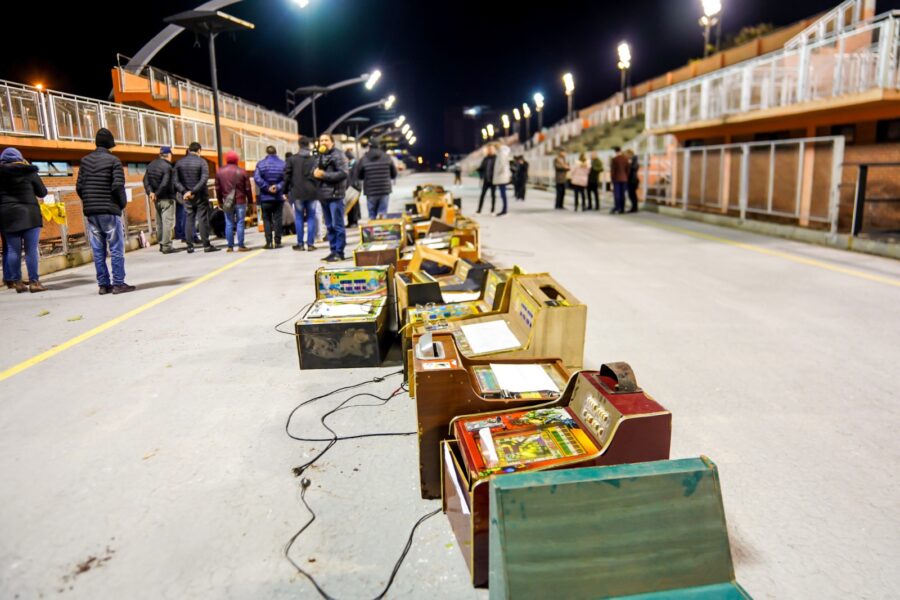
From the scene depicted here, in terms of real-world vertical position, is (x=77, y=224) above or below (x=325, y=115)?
below

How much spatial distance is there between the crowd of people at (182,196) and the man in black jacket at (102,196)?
1 cm

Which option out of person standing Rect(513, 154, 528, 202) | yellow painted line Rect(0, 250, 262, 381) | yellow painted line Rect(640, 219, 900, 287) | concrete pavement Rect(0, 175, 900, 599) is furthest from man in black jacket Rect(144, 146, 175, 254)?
person standing Rect(513, 154, 528, 202)

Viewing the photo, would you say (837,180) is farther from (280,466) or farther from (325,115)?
(325,115)

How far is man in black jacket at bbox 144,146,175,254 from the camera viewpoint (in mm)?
13539

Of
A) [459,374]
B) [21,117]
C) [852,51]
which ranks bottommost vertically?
[459,374]

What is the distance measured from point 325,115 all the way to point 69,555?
77941 millimetres

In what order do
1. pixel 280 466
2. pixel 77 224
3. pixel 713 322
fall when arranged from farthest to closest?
pixel 77 224, pixel 713 322, pixel 280 466

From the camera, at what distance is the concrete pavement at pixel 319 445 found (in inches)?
111

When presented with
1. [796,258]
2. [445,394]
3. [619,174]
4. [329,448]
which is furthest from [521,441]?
[619,174]

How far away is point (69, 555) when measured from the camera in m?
2.95

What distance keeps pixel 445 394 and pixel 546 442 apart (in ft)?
1.83

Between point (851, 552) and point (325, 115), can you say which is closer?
point (851, 552)

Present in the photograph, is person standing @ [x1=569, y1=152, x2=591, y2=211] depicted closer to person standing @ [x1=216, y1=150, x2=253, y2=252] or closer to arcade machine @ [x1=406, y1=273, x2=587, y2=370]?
person standing @ [x1=216, y1=150, x2=253, y2=252]

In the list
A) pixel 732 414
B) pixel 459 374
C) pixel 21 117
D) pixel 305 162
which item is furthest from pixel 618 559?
pixel 21 117
